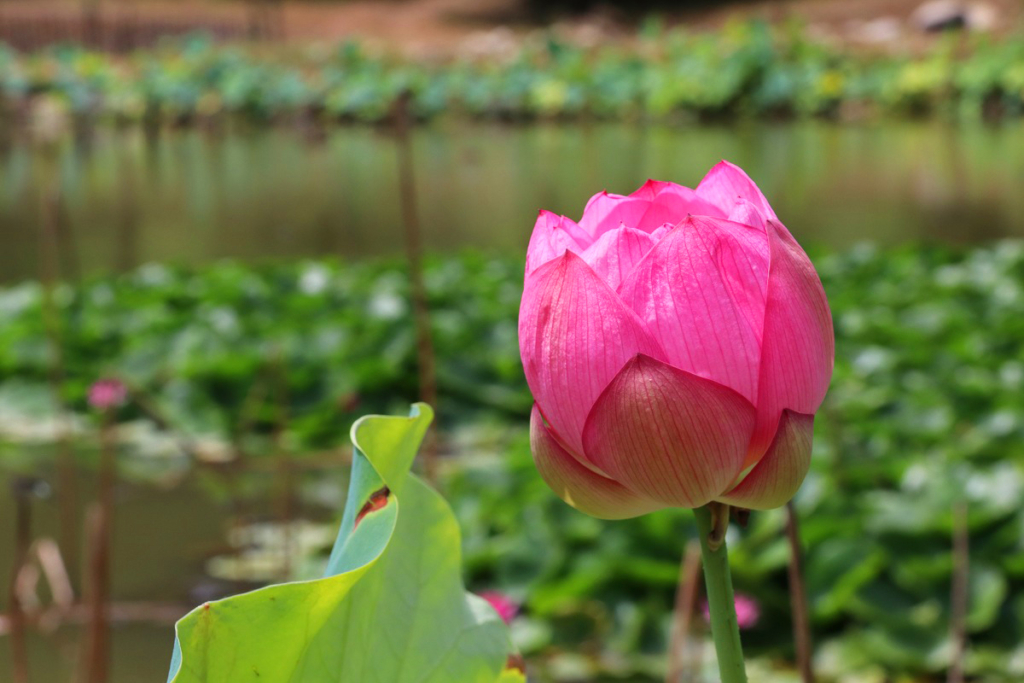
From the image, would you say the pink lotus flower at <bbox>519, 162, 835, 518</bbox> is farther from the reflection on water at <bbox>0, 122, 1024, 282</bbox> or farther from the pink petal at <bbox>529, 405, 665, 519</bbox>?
the reflection on water at <bbox>0, 122, 1024, 282</bbox>

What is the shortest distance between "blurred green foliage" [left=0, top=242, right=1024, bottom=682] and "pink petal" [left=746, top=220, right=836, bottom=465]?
107 centimetres

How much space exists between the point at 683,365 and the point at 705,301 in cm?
2

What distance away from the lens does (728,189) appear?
357mm

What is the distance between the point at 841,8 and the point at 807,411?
728 inches

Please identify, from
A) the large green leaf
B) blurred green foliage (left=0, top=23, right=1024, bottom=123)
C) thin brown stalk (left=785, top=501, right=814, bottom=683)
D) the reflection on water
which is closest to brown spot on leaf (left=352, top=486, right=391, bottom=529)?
the large green leaf

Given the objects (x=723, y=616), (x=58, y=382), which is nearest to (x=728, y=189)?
(x=723, y=616)

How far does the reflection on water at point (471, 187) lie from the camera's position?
5.01m

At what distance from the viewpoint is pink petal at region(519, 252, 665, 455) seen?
31 cm

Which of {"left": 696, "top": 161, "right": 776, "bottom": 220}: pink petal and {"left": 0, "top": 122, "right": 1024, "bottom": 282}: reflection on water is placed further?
{"left": 0, "top": 122, "right": 1024, "bottom": 282}: reflection on water

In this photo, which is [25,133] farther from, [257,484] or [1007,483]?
[1007,483]

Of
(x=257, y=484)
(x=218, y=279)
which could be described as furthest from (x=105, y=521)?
(x=218, y=279)

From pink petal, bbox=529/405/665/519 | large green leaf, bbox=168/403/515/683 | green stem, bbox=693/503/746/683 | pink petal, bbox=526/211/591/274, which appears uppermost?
pink petal, bbox=526/211/591/274

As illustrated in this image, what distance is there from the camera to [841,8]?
57.1ft

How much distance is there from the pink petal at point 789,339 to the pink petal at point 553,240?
0.20ft
